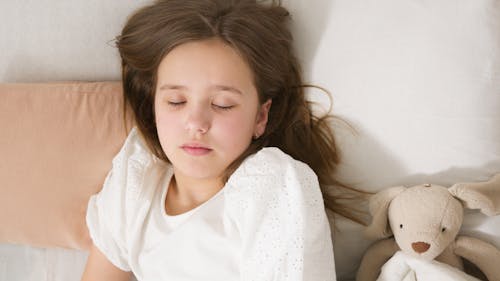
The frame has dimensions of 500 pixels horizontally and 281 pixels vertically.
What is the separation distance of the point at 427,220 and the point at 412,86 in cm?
24

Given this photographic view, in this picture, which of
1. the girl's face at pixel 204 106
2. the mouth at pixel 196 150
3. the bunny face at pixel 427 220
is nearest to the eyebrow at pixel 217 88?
the girl's face at pixel 204 106

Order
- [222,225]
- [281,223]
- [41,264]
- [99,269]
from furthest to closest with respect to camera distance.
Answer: [41,264], [99,269], [222,225], [281,223]

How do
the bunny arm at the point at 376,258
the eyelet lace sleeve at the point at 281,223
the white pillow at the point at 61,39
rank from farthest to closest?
the white pillow at the point at 61,39 < the bunny arm at the point at 376,258 < the eyelet lace sleeve at the point at 281,223

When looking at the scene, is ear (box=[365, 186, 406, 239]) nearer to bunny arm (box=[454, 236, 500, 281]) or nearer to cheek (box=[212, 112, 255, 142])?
bunny arm (box=[454, 236, 500, 281])

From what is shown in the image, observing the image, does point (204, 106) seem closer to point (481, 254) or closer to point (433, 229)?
point (433, 229)

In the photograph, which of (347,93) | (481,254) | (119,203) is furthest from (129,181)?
(481,254)

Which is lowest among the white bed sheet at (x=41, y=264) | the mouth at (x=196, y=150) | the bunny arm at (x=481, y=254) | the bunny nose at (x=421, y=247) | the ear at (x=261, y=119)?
the white bed sheet at (x=41, y=264)

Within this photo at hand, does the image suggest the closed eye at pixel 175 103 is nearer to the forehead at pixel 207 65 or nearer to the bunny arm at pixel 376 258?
the forehead at pixel 207 65

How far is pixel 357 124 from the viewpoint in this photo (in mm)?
1072

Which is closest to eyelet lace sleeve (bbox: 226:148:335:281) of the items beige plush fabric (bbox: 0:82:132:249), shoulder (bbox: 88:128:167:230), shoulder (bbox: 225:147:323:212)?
A: shoulder (bbox: 225:147:323:212)

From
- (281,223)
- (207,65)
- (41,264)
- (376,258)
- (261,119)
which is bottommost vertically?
(41,264)

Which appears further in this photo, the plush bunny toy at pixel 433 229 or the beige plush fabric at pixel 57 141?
the beige plush fabric at pixel 57 141

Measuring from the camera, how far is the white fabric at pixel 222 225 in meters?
0.95

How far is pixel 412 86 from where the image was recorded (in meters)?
1.03
